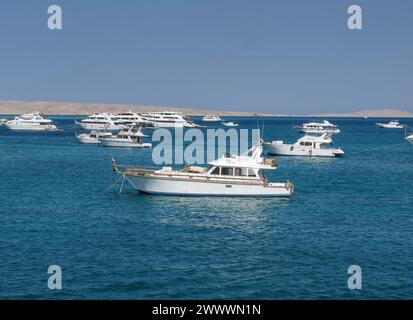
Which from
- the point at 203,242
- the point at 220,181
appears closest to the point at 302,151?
the point at 220,181

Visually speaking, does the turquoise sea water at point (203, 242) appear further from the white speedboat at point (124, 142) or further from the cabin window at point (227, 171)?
the white speedboat at point (124, 142)

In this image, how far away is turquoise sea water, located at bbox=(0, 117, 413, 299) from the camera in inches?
1167

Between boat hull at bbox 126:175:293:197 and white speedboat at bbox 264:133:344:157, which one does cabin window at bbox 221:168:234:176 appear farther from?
white speedboat at bbox 264:133:344:157

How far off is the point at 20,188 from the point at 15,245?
27.0 metres

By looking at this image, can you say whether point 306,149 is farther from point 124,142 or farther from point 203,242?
point 203,242

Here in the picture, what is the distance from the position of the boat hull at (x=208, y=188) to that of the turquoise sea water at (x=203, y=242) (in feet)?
3.58

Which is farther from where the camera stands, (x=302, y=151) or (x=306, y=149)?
(x=302, y=151)

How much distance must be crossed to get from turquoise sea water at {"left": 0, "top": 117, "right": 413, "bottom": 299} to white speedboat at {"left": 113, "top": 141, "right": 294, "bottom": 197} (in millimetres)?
1210

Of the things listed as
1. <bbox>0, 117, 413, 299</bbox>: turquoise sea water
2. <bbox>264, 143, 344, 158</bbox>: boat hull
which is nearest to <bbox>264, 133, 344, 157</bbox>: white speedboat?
<bbox>264, 143, 344, 158</bbox>: boat hull

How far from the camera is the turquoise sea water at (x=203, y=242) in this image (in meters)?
29.6

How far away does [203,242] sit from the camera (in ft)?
125

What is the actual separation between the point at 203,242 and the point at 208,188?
1652cm
